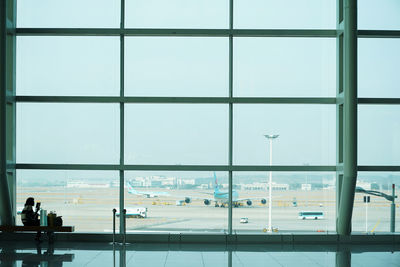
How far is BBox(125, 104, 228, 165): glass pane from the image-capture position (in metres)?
12.9

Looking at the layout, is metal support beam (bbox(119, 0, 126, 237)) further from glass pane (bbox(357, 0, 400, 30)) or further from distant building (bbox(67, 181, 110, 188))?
glass pane (bbox(357, 0, 400, 30))

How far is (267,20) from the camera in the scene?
42.8 feet

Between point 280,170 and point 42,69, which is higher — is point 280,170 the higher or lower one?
the lower one

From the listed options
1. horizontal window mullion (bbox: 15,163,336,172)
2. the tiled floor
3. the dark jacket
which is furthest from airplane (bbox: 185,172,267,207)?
the dark jacket

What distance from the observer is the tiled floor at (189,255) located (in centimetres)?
969

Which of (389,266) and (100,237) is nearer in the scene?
(389,266)

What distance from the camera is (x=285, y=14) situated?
1306 centimetres

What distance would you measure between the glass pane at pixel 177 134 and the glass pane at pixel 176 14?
1.88 meters

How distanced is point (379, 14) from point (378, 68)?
1.28 meters

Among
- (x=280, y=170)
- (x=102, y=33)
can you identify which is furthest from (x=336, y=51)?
(x=102, y=33)

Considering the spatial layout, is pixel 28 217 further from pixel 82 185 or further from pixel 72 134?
pixel 72 134

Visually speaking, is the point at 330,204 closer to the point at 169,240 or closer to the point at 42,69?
the point at 169,240

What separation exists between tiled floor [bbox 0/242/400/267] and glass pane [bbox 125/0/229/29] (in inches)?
199

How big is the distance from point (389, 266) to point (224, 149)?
15.5ft
